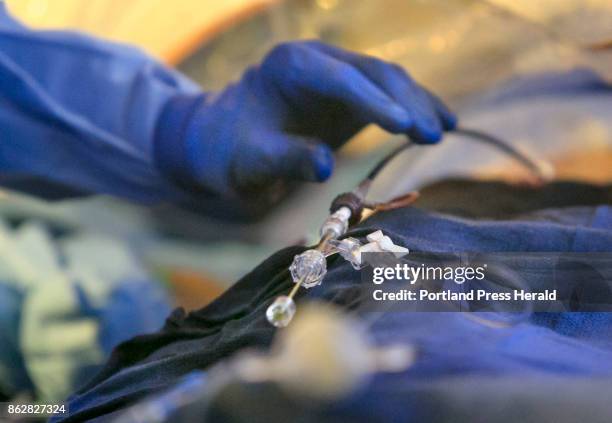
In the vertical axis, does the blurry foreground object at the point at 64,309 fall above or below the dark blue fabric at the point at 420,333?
above

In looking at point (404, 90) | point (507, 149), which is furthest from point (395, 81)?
point (507, 149)

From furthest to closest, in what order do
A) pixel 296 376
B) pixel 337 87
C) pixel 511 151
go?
1. pixel 511 151
2. pixel 337 87
3. pixel 296 376

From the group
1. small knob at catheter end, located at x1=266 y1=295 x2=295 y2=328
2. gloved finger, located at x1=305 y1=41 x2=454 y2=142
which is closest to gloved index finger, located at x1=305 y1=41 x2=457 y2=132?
gloved finger, located at x1=305 y1=41 x2=454 y2=142

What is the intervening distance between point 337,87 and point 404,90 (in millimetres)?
47

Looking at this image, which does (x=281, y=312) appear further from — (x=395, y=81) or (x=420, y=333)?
(x=395, y=81)

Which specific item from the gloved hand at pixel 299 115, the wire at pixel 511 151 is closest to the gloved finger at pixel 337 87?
the gloved hand at pixel 299 115

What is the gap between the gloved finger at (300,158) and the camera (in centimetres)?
44

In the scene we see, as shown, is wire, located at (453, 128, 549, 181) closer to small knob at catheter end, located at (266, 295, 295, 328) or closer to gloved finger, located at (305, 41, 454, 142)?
gloved finger, located at (305, 41, 454, 142)

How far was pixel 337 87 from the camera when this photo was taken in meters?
0.44

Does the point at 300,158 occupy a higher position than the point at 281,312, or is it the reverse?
the point at 300,158

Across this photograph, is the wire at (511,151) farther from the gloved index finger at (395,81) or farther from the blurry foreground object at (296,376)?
the blurry foreground object at (296,376)

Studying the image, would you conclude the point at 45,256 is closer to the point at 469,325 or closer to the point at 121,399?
the point at 121,399

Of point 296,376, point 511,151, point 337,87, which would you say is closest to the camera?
point 296,376

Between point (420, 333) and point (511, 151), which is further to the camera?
point (511, 151)
